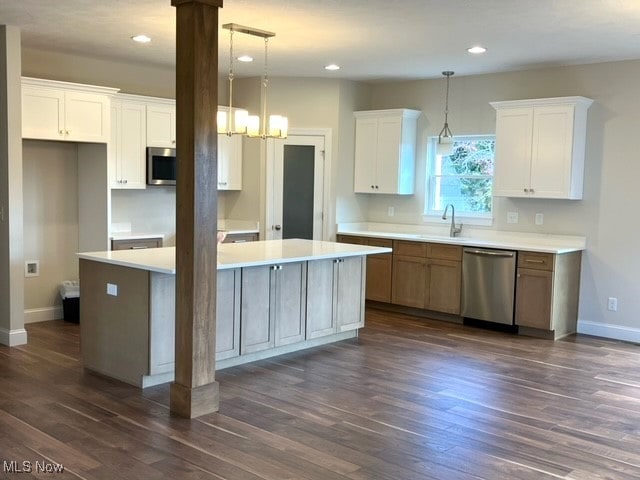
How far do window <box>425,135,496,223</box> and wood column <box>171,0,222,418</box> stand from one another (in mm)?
4057

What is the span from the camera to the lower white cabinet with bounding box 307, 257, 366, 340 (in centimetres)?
555

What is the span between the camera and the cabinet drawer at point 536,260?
6.16m

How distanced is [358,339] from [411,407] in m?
1.84

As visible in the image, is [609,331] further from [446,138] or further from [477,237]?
[446,138]

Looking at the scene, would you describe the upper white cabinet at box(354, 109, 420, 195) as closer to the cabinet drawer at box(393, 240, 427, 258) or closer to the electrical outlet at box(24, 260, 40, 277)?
the cabinet drawer at box(393, 240, 427, 258)

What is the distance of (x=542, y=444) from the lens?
368 cm

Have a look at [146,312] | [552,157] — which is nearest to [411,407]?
[146,312]

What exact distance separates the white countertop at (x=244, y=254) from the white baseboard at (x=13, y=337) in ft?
3.83

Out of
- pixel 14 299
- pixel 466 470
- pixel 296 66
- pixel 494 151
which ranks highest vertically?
pixel 296 66

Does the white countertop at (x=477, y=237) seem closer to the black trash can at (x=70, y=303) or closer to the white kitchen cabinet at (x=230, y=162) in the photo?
the white kitchen cabinet at (x=230, y=162)

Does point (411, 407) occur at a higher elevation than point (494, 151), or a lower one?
lower

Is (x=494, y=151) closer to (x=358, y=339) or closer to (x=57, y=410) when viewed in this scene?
(x=358, y=339)

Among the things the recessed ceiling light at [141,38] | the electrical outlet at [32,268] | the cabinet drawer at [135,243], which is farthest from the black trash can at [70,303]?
the recessed ceiling light at [141,38]

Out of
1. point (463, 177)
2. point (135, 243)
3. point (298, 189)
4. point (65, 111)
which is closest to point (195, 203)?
point (65, 111)
